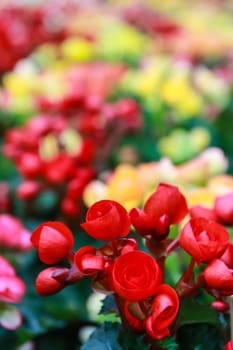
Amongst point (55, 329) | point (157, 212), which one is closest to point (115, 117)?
point (55, 329)

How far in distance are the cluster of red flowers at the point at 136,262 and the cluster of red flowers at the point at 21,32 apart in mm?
1302

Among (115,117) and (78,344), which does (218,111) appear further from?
(78,344)

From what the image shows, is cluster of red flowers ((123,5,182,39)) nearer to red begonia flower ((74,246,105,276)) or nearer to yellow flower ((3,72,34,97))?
yellow flower ((3,72,34,97))

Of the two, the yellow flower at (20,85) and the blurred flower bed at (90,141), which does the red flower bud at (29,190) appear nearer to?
the blurred flower bed at (90,141)

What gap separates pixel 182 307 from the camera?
687 millimetres

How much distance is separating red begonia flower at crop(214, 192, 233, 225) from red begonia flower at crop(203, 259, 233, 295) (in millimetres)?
115

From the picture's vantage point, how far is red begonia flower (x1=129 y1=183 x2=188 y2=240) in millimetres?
664

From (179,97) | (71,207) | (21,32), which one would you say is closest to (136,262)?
(71,207)

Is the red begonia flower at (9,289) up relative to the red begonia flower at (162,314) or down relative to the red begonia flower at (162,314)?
up

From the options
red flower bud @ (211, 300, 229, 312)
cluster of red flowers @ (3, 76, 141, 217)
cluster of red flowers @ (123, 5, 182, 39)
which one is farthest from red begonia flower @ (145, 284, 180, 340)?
cluster of red flowers @ (123, 5, 182, 39)

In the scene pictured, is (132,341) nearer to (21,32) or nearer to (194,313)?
(194,313)

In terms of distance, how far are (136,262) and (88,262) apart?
0.13ft

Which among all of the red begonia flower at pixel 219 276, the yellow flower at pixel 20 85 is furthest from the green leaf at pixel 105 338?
the yellow flower at pixel 20 85

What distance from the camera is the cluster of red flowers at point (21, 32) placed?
1909 millimetres
